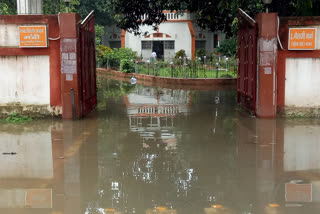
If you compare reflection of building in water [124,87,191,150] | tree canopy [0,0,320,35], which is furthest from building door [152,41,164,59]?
tree canopy [0,0,320,35]

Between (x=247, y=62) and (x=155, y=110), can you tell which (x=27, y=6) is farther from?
(x=247, y=62)

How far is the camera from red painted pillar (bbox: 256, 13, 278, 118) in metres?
10.3

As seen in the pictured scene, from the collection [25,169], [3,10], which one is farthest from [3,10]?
[25,169]

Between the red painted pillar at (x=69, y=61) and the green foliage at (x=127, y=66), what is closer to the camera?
the red painted pillar at (x=69, y=61)

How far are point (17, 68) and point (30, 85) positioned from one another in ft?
1.74

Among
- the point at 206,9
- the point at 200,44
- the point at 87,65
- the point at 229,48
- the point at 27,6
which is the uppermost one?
the point at 200,44

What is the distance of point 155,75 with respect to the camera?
74.5 ft

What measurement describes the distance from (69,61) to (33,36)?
42.6 inches

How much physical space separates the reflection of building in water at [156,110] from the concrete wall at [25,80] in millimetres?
2396

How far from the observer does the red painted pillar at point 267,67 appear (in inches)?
407

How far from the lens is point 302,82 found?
10.7 m

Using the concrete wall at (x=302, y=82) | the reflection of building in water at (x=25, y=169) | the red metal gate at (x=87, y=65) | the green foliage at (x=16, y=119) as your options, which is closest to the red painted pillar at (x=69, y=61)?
the red metal gate at (x=87, y=65)

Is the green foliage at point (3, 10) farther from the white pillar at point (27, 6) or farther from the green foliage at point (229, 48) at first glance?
the green foliage at point (229, 48)

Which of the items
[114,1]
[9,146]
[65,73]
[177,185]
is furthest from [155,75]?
[177,185]
